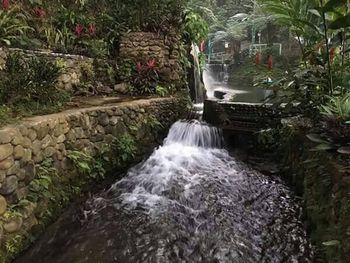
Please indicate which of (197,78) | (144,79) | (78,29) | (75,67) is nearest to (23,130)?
(75,67)

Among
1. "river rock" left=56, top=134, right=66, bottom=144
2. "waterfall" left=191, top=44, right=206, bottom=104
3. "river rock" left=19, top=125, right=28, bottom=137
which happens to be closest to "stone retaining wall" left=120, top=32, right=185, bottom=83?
"waterfall" left=191, top=44, right=206, bottom=104

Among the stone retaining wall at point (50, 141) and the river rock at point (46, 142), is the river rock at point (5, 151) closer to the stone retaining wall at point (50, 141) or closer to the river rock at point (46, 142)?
the stone retaining wall at point (50, 141)

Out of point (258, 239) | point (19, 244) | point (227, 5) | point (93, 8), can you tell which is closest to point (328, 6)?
point (258, 239)

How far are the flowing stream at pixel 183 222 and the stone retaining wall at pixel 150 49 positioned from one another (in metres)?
2.88

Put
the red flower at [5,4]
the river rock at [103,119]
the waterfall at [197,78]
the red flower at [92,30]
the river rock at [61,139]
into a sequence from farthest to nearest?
the waterfall at [197,78], the red flower at [92,30], the red flower at [5,4], the river rock at [103,119], the river rock at [61,139]

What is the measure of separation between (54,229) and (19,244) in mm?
483

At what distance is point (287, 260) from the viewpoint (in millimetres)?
3098

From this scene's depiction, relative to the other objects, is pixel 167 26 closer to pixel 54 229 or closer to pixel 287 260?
pixel 54 229

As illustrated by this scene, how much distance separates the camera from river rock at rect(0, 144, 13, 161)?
3.15m

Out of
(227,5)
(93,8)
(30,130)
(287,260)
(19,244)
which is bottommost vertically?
(287,260)

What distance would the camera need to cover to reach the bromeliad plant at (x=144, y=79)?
7.27 metres

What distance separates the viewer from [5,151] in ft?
10.5

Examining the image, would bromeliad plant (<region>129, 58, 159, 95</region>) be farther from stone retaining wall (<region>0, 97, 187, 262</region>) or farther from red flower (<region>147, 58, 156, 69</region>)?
stone retaining wall (<region>0, 97, 187, 262</region>)

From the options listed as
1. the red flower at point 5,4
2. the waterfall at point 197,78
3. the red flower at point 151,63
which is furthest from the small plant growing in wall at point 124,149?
the waterfall at point 197,78
